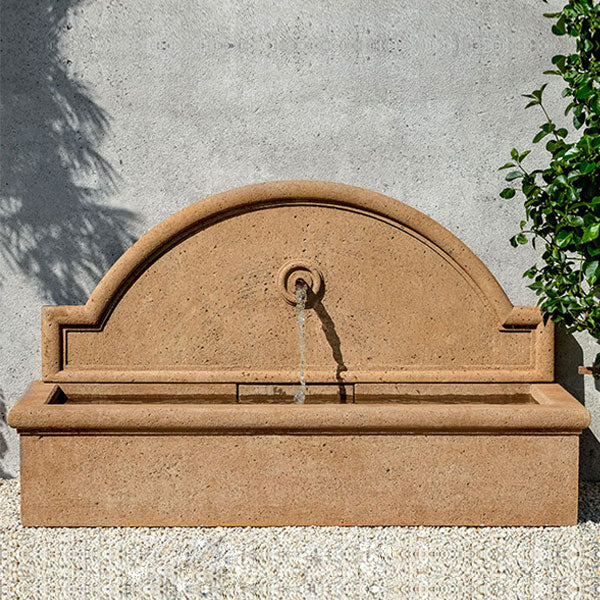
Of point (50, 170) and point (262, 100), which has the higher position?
point (262, 100)

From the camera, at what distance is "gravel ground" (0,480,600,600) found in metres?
2.71

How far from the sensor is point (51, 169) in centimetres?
385

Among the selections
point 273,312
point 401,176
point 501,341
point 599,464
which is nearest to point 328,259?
point 273,312

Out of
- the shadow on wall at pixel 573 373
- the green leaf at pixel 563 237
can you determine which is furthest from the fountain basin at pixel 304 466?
the shadow on wall at pixel 573 373

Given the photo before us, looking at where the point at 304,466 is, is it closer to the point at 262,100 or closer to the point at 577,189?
the point at 577,189

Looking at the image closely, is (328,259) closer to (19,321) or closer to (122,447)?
(122,447)

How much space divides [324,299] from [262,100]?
115cm

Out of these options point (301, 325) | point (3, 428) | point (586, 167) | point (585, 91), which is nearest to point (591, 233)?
point (586, 167)

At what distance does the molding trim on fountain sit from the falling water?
47 mm

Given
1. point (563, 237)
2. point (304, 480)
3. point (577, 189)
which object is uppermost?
point (577, 189)

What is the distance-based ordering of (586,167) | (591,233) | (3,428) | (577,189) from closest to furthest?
(591,233) < (586,167) < (577,189) < (3,428)

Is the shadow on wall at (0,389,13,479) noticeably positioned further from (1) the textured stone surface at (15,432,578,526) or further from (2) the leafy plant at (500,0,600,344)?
(2) the leafy plant at (500,0,600,344)

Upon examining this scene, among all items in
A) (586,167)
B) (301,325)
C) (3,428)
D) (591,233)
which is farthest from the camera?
(3,428)

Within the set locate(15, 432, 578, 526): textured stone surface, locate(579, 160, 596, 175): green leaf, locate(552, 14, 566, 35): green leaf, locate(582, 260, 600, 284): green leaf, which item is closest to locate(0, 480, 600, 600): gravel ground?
locate(15, 432, 578, 526): textured stone surface
